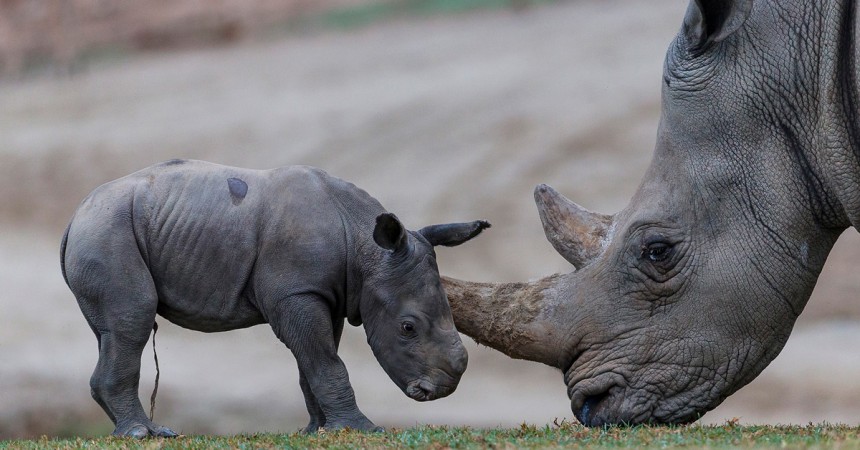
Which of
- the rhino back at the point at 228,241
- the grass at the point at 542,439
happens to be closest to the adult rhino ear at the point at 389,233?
the rhino back at the point at 228,241

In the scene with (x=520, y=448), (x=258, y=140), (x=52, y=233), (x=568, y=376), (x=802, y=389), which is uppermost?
(x=258, y=140)

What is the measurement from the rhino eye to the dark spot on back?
171cm

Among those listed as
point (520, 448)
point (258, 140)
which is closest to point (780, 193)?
point (520, 448)

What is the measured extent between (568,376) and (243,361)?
726 cm

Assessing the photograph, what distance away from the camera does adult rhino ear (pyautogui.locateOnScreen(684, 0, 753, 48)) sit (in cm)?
519

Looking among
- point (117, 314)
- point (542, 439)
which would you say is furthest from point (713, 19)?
point (117, 314)

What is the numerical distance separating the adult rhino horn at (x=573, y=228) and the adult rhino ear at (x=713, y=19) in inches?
36.8

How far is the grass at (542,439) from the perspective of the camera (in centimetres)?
455

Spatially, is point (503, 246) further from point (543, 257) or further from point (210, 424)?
point (210, 424)

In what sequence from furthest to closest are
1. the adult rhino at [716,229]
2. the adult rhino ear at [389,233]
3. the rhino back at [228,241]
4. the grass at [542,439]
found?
the rhino back at [228,241], the adult rhino ear at [389,233], the adult rhino at [716,229], the grass at [542,439]

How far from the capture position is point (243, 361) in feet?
41.1

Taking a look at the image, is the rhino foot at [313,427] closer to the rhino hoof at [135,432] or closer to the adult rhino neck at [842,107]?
the rhino hoof at [135,432]

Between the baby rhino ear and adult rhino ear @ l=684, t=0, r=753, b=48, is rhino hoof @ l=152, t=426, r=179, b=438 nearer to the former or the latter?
the baby rhino ear

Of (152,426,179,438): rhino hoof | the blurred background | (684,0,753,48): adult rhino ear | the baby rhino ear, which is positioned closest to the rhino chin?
the baby rhino ear
